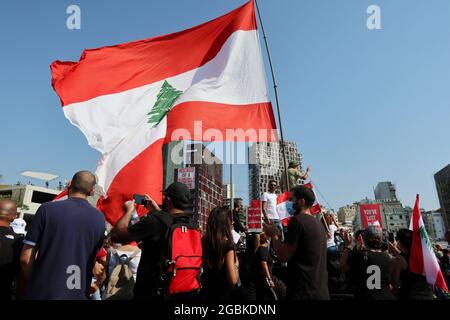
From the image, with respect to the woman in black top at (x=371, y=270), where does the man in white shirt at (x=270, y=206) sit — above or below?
above

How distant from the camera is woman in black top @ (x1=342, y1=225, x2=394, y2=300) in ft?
12.1

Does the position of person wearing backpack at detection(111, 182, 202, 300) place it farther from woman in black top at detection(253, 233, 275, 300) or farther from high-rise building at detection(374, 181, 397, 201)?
high-rise building at detection(374, 181, 397, 201)

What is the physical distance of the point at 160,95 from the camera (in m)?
5.61

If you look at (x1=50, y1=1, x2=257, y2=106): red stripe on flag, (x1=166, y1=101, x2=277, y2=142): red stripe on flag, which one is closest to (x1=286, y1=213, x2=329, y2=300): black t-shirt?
(x1=166, y1=101, x2=277, y2=142): red stripe on flag

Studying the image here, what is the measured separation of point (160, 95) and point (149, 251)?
10.9ft

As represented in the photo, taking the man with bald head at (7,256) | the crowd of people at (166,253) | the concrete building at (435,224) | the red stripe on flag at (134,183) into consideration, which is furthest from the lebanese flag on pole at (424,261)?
the concrete building at (435,224)

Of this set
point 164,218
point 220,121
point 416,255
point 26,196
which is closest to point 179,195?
point 164,218

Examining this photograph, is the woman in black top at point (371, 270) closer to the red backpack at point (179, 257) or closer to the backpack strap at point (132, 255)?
the red backpack at point (179, 257)

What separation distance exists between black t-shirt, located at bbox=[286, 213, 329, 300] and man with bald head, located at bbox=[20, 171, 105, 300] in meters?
1.89

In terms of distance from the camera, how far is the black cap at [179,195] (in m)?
3.21

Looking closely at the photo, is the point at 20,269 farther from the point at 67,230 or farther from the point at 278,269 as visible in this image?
the point at 278,269

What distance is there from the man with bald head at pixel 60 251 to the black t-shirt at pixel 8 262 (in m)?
0.58
